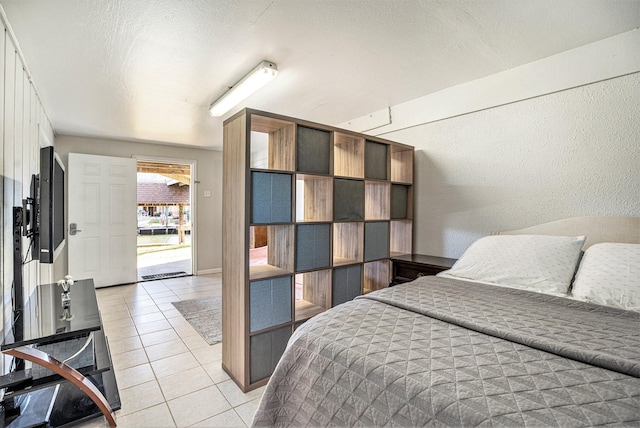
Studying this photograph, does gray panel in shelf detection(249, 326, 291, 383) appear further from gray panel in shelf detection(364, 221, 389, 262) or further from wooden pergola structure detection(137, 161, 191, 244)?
wooden pergola structure detection(137, 161, 191, 244)

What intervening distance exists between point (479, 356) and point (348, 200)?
1.71 m

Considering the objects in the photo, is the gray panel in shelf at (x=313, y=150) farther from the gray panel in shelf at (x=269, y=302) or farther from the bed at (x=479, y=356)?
the bed at (x=479, y=356)

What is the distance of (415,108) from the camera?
3.05 meters

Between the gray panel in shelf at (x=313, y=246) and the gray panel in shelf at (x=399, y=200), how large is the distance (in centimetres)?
90

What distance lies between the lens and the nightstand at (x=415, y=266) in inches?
97.1

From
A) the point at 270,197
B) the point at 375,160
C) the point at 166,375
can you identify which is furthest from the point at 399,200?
the point at 166,375

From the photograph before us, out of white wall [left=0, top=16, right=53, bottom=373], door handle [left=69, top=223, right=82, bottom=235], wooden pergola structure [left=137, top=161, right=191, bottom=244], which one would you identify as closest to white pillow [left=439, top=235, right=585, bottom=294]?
white wall [left=0, top=16, right=53, bottom=373]

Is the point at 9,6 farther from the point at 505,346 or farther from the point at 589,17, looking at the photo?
the point at 589,17

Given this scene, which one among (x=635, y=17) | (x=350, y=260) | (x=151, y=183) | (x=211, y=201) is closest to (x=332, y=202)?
(x=350, y=260)

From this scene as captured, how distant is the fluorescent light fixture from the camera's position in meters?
2.24

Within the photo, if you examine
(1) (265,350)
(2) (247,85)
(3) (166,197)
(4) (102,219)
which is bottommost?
(1) (265,350)

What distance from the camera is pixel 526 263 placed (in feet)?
5.78

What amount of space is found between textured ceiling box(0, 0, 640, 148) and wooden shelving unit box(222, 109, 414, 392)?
503 mm

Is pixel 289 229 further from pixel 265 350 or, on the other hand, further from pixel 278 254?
pixel 265 350
